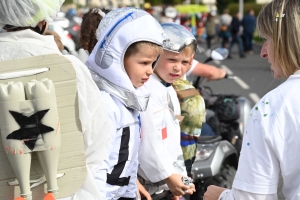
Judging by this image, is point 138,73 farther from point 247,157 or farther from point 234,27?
point 234,27

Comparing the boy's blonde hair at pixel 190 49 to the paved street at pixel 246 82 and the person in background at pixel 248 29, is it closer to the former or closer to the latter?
the paved street at pixel 246 82

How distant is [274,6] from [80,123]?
2.74 feet

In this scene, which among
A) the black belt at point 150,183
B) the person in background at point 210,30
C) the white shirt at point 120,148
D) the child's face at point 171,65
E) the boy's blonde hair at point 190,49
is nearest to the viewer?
the white shirt at point 120,148

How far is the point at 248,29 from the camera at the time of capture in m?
26.2

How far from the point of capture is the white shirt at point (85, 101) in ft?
7.66

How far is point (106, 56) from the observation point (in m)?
2.89

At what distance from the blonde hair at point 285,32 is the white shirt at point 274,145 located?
52mm

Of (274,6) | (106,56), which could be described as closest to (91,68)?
(106,56)

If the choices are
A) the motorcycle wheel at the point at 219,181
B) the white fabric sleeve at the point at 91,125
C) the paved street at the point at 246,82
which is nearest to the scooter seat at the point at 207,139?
the motorcycle wheel at the point at 219,181

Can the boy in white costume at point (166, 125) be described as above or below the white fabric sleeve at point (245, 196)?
below

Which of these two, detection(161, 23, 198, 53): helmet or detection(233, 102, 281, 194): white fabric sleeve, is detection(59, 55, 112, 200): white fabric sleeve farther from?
detection(161, 23, 198, 53): helmet

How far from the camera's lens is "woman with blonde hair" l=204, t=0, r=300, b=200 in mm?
2021

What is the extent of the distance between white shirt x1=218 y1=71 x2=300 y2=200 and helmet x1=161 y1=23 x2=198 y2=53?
1.61 meters

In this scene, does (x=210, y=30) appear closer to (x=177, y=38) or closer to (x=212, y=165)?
(x=212, y=165)
